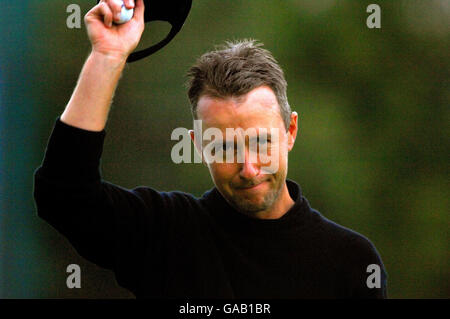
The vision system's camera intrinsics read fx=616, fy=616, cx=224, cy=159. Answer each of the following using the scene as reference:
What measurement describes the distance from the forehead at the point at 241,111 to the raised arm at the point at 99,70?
24cm

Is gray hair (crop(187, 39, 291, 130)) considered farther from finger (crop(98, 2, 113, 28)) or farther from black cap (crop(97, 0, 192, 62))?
finger (crop(98, 2, 113, 28))

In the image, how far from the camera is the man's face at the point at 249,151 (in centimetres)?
128

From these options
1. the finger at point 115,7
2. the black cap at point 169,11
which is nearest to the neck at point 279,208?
the black cap at point 169,11

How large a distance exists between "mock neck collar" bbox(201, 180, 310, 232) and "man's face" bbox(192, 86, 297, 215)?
1.1 inches

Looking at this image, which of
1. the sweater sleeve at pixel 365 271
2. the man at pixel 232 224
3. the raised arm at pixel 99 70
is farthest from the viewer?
the sweater sleeve at pixel 365 271

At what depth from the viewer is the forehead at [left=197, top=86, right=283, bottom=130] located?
50.7 inches

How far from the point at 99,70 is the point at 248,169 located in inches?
14.4

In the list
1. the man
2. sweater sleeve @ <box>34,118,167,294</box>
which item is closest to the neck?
the man

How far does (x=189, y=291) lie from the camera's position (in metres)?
1.33

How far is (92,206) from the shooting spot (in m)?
1.18

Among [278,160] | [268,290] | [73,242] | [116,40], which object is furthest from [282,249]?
[116,40]

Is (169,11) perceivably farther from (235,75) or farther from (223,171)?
(223,171)

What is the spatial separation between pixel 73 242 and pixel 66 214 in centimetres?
10

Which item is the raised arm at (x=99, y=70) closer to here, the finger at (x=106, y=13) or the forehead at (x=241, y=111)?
the finger at (x=106, y=13)
